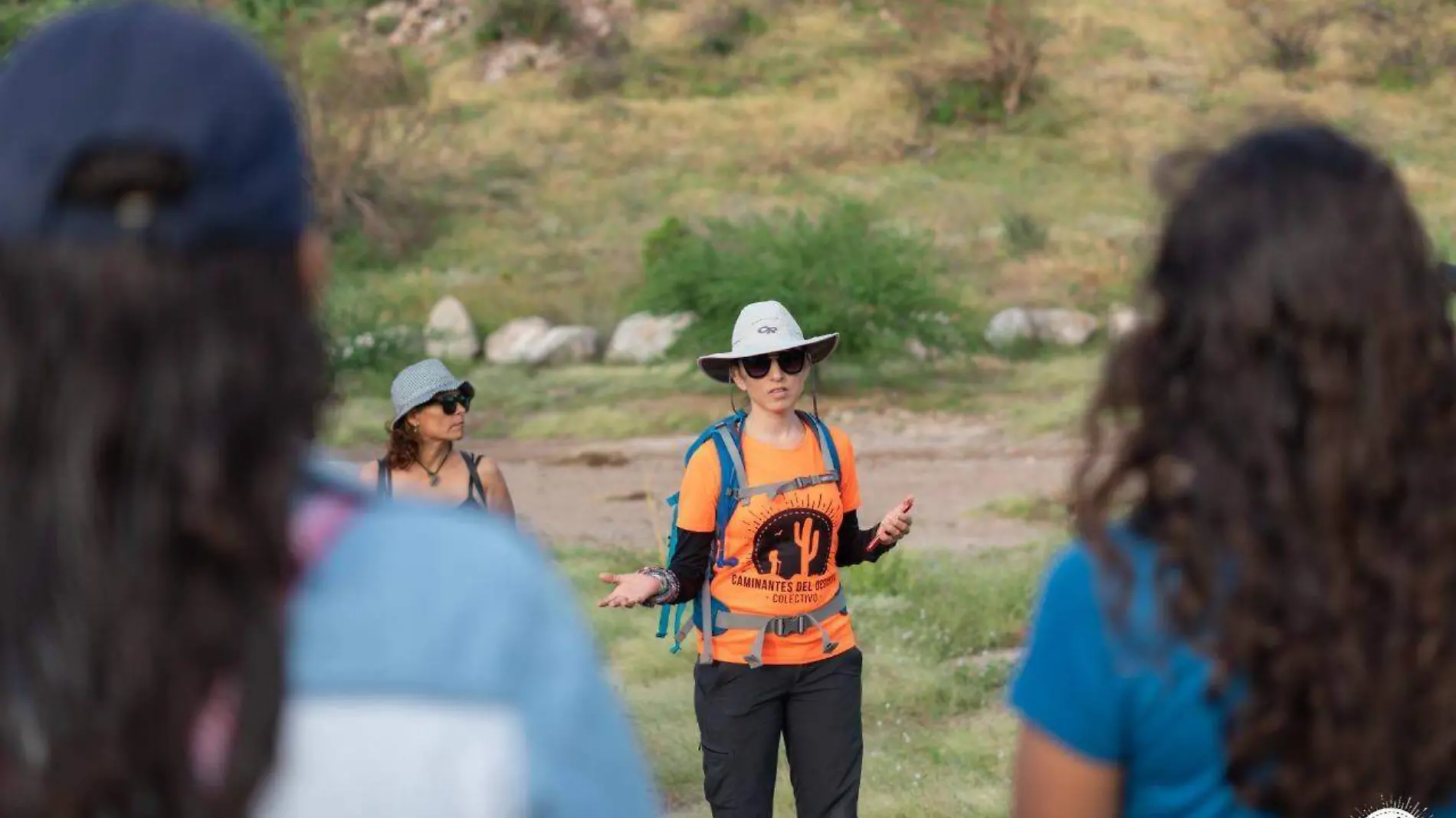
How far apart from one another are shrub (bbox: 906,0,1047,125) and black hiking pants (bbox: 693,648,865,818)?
2319 centimetres

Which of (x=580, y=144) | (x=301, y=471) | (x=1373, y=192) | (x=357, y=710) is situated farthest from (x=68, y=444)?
(x=580, y=144)

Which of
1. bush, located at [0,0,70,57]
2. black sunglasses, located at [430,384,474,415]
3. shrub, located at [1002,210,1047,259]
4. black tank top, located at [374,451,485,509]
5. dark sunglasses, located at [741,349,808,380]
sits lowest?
shrub, located at [1002,210,1047,259]

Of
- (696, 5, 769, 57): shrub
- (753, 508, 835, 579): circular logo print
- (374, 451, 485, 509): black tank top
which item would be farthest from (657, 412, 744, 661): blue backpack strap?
(696, 5, 769, 57): shrub

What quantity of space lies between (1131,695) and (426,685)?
2.58 feet

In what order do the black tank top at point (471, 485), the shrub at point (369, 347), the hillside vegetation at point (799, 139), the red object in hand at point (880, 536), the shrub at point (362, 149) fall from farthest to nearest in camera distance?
the shrub at point (362, 149)
the hillside vegetation at point (799, 139)
the shrub at point (369, 347)
the black tank top at point (471, 485)
the red object in hand at point (880, 536)

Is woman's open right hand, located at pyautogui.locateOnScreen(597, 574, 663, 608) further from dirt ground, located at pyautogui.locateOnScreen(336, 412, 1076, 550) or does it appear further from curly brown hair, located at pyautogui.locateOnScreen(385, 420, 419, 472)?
dirt ground, located at pyautogui.locateOnScreen(336, 412, 1076, 550)

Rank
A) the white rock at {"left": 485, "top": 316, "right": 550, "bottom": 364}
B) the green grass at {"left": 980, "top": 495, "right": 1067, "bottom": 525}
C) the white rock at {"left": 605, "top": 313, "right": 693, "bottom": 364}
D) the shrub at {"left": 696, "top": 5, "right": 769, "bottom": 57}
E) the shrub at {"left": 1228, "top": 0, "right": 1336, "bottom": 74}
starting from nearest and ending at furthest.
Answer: the green grass at {"left": 980, "top": 495, "right": 1067, "bottom": 525} < the white rock at {"left": 605, "top": 313, "right": 693, "bottom": 364} < the white rock at {"left": 485, "top": 316, "right": 550, "bottom": 364} < the shrub at {"left": 1228, "top": 0, "right": 1336, "bottom": 74} < the shrub at {"left": 696, "top": 5, "right": 769, "bottom": 57}

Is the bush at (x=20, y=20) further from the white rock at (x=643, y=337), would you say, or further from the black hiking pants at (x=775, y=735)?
the black hiking pants at (x=775, y=735)

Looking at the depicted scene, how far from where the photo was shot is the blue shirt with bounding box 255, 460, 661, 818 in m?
1.25

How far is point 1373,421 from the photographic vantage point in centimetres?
169

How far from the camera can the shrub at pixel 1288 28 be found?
28.6 m

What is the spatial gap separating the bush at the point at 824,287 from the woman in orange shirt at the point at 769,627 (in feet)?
40.6

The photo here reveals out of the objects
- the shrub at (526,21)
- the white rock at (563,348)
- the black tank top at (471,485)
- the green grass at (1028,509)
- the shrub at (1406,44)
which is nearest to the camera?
the black tank top at (471,485)

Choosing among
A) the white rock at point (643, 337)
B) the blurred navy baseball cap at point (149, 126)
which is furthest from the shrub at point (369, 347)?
the blurred navy baseball cap at point (149, 126)
